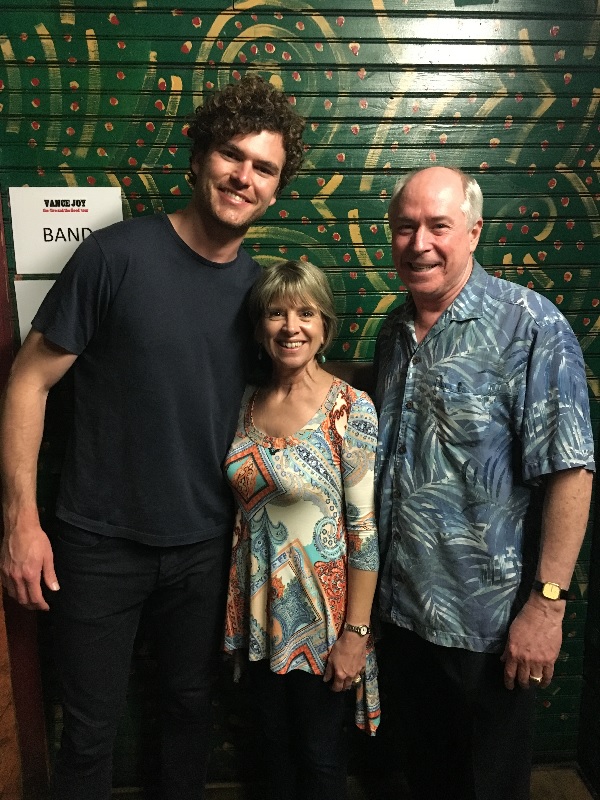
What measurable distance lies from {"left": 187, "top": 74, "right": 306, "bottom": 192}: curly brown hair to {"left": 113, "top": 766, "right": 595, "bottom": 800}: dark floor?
7.78 feet

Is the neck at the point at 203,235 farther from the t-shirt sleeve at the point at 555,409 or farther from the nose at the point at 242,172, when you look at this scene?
the t-shirt sleeve at the point at 555,409

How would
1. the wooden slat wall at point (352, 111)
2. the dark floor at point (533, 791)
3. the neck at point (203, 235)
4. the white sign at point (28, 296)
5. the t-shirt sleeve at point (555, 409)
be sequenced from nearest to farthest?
the t-shirt sleeve at point (555, 409) < the neck at point (203, 235) < the wooden slat wall at point (352, 111) < the white sign at point (28, 296) < the dark floor at point (533, 791)

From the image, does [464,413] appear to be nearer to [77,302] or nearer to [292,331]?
[292,331]

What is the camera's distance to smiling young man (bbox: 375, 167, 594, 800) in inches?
59.5

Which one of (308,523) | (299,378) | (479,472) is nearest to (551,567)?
(479,472)

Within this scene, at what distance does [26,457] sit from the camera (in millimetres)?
1692

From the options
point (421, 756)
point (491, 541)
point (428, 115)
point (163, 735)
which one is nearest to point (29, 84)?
point (428, 115)

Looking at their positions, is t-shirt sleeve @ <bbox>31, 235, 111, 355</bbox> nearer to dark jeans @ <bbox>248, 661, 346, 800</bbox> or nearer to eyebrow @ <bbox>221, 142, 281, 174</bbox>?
eyebrow @ <bbox>221, 142, 281, 174</bbox>

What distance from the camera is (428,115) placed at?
2084 millimetres

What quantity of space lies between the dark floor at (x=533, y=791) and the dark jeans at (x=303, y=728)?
0.63m

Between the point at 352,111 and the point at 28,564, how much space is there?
5.86ft

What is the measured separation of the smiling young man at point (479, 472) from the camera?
1.51 m

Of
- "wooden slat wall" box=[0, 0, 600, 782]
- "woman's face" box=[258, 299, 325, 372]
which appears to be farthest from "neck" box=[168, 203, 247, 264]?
"wooden slat wall" box=[0, 0, 600, 782]

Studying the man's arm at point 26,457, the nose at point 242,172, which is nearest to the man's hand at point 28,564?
the man's arm at point 26,457
